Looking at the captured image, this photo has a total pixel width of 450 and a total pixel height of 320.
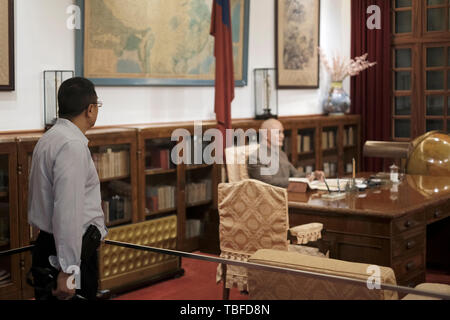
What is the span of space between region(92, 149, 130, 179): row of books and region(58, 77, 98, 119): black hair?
2.69 m

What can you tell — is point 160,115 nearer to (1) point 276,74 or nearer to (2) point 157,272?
(2) point 157,272

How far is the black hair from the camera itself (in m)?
2.82

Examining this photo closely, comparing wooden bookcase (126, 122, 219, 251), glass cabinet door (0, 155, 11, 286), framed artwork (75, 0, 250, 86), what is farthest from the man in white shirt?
framed artwork (75, 0, 250, 86)

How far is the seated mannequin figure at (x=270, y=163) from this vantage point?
5563mm

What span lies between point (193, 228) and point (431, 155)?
2.50 m

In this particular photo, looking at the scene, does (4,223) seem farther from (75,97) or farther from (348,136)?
(348,136)

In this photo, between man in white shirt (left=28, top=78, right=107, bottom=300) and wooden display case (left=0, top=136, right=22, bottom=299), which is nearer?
man in white shirt (left=28, top=78, right=107, bottom=300)

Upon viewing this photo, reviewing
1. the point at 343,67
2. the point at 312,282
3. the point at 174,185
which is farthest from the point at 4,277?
the point at 343,67

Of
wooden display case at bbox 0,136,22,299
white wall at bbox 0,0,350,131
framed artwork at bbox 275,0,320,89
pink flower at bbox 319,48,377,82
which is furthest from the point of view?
pink flower at bbox 319,48,377,82

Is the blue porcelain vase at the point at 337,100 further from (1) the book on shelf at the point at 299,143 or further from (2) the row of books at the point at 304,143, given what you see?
(1) the book on shelf at the point at 299,143

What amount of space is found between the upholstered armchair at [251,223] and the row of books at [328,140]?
4.15 meters

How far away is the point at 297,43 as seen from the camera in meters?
8.90

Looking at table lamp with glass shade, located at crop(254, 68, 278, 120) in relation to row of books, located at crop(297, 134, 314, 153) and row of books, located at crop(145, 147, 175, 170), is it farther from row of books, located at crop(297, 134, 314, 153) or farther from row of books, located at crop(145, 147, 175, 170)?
row of books, located at crop(145, 147, 175, 170)

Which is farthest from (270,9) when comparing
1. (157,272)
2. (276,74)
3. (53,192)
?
(53,192)
